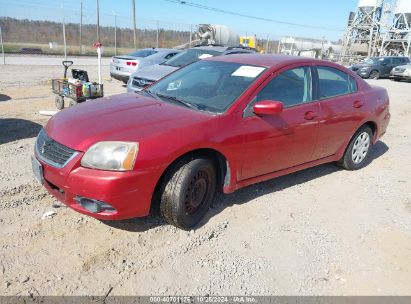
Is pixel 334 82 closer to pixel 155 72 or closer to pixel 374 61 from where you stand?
pixel 155 72

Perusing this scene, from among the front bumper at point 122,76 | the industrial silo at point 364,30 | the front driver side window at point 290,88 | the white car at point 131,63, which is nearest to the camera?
the front driver side window at point 290,88

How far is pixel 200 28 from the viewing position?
32.1 metres

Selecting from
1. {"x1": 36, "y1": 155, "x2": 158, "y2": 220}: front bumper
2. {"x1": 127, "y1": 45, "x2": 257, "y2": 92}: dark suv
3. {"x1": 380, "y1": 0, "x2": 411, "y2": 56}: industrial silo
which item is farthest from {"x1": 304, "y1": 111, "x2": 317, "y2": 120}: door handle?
{"x1": 380, "y1": 0, "x2": 411, "y2": 56}: industrial silo

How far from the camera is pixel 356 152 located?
5391mm

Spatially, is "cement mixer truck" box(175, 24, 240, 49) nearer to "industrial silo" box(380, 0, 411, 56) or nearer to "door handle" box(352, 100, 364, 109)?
"industrial silo" box(380, 0, 411, 56)

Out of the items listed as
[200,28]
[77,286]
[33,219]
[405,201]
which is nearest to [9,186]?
[33,219]

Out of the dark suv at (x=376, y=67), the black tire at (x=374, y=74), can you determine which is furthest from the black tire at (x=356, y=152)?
the black tire at (x=374, y=74)

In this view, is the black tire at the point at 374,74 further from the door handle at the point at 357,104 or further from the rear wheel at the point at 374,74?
the door handle at the point at 357,104

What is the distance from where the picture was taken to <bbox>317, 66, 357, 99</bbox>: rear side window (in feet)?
15.1

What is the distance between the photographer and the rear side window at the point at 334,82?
459 cm

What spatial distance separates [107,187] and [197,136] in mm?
881

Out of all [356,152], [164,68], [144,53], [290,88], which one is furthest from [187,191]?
[144,53]

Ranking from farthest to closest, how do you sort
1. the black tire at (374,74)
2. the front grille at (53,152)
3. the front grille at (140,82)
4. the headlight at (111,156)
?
the black tire at (374,74) → the front grille at (140,82) → the front grille at (53,152) → the headlight at (111,156)

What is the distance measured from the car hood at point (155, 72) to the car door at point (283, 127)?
499 centimetres
